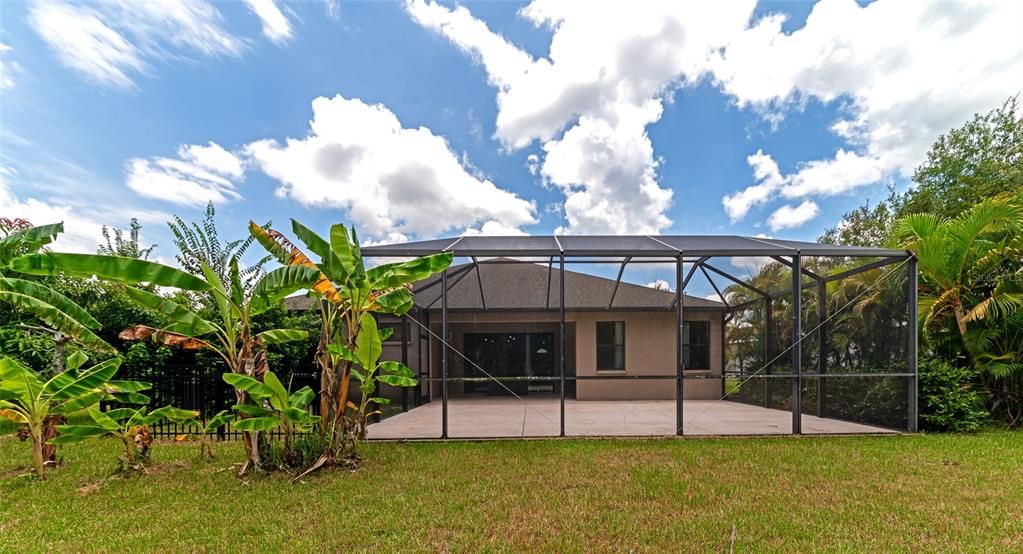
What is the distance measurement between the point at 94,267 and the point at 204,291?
929 millimetres

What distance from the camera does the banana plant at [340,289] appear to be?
15.5ft

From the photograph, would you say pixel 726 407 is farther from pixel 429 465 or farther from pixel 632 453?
pixel 429 465

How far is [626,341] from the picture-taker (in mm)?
11539

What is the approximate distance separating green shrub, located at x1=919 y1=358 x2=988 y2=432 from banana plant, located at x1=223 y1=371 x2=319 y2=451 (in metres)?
9.35

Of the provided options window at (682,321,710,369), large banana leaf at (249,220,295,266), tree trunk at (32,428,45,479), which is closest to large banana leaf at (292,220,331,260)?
large banana leaf at (249,220,295,266)

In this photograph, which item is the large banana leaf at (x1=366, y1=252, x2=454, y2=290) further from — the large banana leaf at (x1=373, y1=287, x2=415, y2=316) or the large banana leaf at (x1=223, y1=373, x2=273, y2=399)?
the large banana leaf at (x1=223, y1=373, x2=273, y2=399)

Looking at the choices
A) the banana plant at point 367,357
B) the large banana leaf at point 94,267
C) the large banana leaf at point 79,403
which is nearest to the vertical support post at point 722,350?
the banana plant at point 367,357

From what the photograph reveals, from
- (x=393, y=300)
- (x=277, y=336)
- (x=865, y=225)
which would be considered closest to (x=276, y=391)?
(x=277, y=336)

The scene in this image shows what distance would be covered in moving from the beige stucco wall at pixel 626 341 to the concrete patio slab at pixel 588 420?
3.67 feet

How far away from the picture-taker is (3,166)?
Answer: 6.42m

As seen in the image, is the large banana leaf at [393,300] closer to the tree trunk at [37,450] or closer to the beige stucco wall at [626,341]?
the tree trunk at [37,450]

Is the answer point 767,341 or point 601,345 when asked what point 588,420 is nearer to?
point 601,345

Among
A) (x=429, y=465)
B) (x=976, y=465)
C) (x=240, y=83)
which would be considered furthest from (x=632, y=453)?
(x=240, y=83)

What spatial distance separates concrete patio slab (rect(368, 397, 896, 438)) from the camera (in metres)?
6.82
